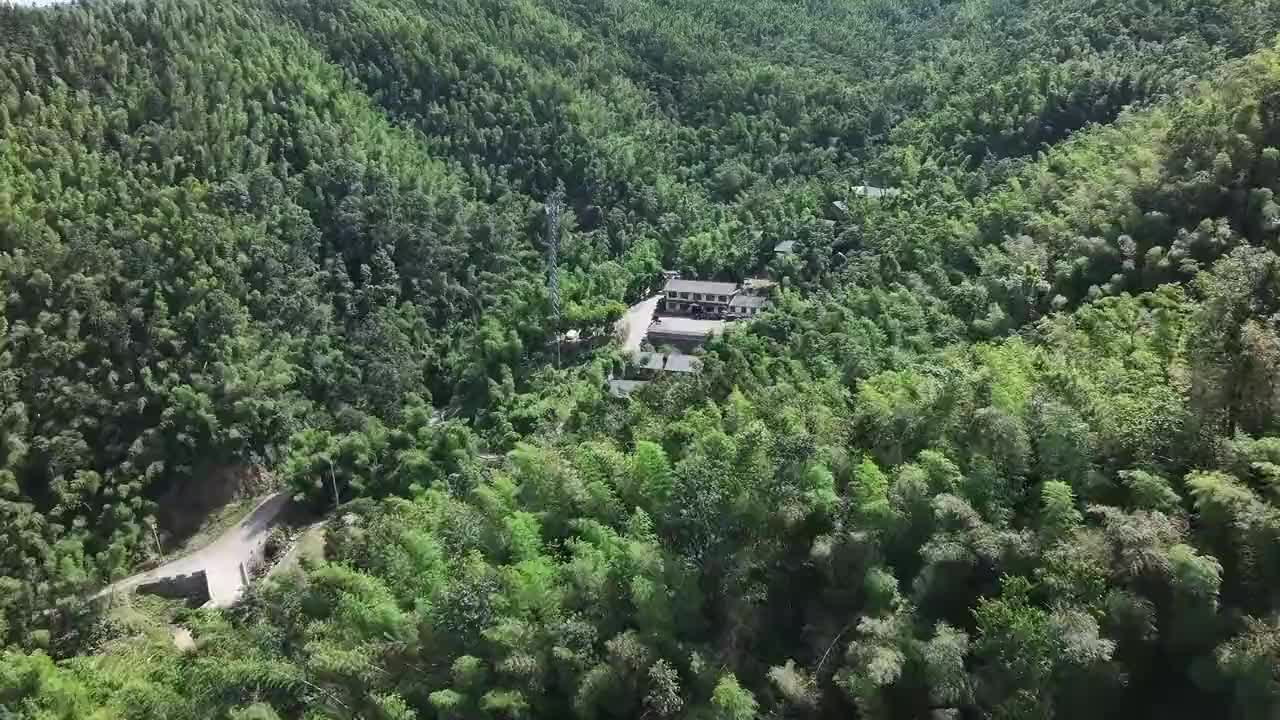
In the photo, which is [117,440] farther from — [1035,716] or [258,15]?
[1035,716]

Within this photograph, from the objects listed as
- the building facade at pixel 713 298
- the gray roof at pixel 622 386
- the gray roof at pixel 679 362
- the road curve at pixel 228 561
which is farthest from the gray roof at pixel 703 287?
the road curve at pixel 228 561

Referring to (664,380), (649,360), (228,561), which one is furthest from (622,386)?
(228,561)

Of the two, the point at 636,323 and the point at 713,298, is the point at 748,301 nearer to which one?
the point at 713,298

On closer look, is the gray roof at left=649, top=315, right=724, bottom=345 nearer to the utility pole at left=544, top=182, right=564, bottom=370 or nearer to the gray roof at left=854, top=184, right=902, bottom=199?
the utility pole at left=544, top=182, right=564, bottom=370

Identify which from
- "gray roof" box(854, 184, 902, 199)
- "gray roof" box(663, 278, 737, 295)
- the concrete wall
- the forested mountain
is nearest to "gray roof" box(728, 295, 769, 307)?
"gray roof" box(663, 278, 737, 295)

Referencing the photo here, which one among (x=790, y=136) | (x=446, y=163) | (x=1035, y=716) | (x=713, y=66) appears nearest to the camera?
(x=1035, y=716)

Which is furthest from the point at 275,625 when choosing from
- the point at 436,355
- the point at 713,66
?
the point at 713,66
